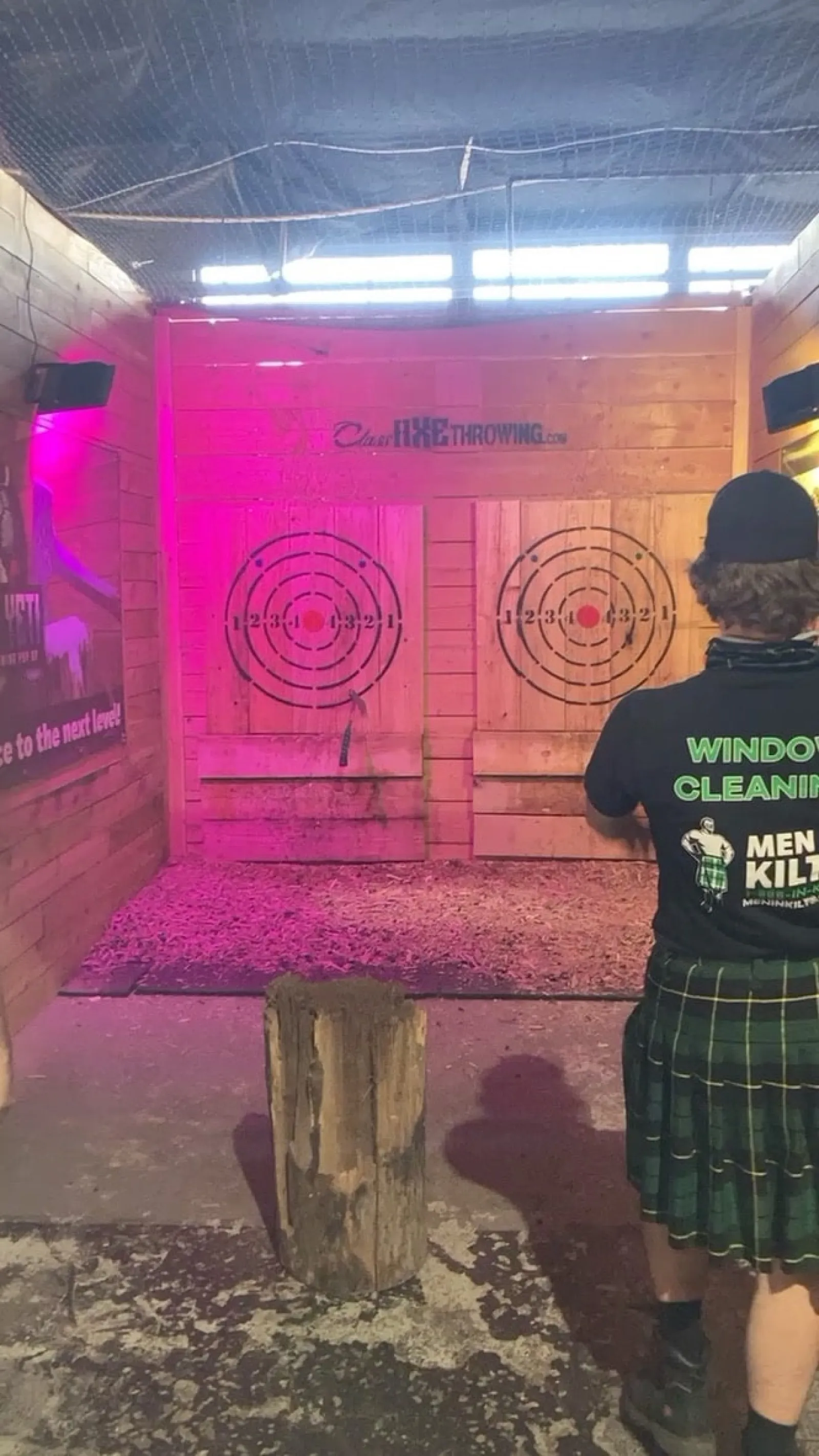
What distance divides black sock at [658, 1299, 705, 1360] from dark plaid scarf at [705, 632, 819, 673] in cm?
95

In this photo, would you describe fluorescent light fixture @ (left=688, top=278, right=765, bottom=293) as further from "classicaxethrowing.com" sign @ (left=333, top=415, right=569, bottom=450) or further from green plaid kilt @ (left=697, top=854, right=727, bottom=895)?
green plaid kilt @ (left=697, top=854, right=727, bottom=895)

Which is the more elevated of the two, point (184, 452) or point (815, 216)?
point (815, 216)

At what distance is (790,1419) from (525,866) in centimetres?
364

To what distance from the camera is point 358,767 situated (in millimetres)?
5211

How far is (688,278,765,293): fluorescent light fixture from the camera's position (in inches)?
194

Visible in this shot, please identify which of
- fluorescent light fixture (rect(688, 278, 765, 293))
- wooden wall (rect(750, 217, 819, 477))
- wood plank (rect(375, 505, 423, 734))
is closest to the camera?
wooden wall (rect(750, 217, 819, 477))

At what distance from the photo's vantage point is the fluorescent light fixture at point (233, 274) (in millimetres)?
4801

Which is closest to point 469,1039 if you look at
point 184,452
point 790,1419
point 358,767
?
point 790,1419

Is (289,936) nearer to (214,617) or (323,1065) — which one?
(214,617)

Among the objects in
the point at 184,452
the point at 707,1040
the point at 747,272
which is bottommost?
the point at 707,1040

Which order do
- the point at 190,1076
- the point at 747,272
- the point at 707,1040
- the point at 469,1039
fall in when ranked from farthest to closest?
the point at 747,272 < the point at 469,1039 < the point at 190,1076 < the point at 707,1040

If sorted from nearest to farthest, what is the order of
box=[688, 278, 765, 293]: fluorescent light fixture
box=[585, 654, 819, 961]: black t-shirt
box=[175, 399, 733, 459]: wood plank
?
1. box=[585, 654, 819, 961]: black t-shirt
2. box=[688, 278, 765, 293]: fluorescent light fixture
3. box=[175, 399, 733, 459]: wood plank

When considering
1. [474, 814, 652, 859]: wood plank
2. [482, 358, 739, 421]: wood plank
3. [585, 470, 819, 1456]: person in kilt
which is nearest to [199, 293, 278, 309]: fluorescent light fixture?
[482, 358, 739, 421]: wood plank

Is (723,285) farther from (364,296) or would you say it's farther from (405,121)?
(405,121)
